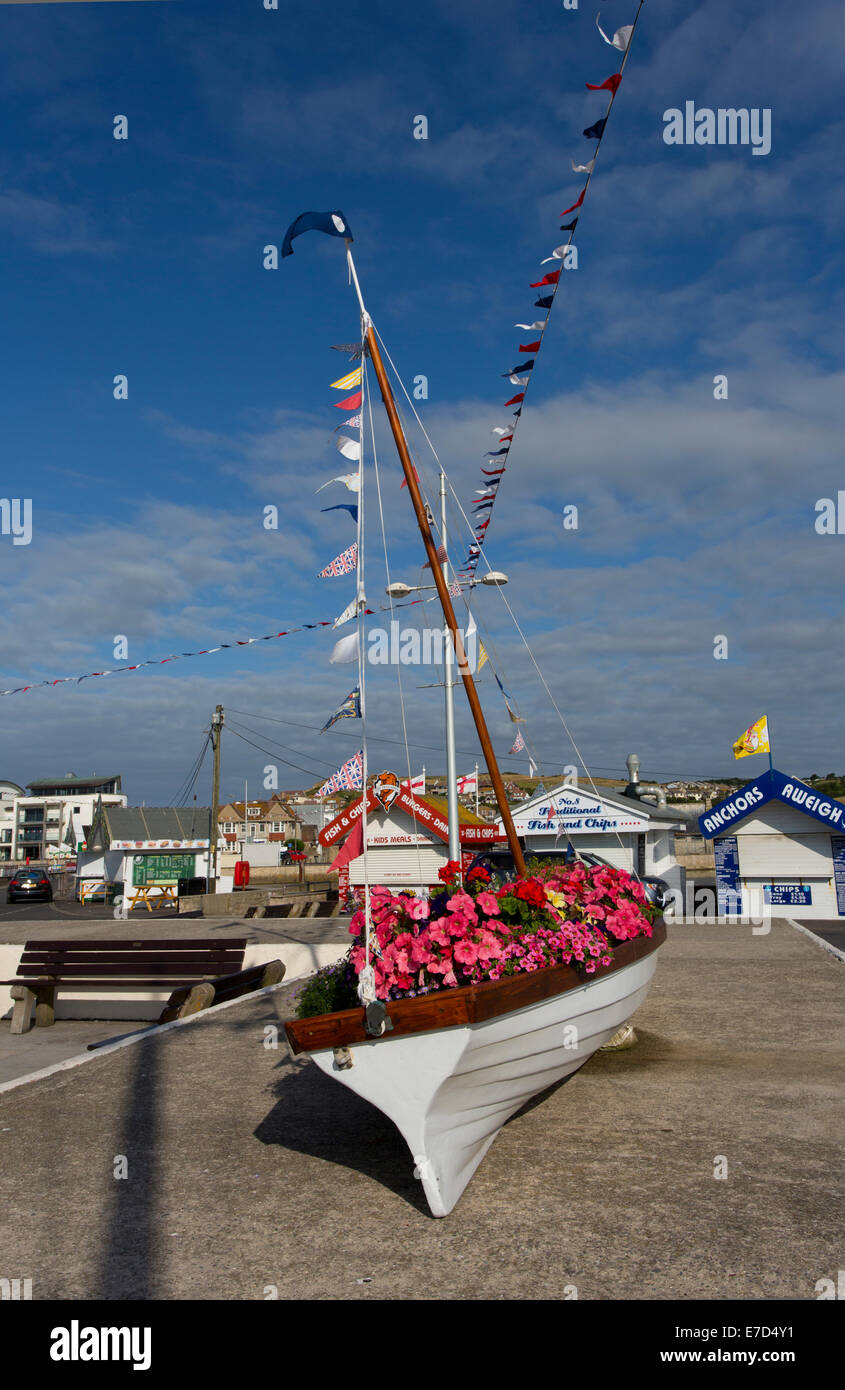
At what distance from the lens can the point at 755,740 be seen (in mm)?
27750

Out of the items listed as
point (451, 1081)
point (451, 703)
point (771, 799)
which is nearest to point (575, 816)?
point (771, 799)

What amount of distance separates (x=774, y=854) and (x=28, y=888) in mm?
32827

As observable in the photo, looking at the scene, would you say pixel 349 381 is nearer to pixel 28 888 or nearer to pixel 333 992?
pixel 333 992

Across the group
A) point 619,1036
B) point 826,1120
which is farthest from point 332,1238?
point 619,1036

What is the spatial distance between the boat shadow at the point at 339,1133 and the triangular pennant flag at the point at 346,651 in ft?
9.64

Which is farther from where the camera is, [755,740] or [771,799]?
[755,740]

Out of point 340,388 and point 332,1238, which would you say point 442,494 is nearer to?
point 340,388

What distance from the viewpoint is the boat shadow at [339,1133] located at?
530 centimetres

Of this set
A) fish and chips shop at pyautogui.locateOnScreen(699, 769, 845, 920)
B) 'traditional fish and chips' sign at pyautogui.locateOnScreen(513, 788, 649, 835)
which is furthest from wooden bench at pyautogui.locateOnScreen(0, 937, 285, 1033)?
fish and chips shop at pyautogui.locateOnScreen(699, 769, 845, 920)

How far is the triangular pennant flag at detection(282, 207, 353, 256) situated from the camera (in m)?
5.75

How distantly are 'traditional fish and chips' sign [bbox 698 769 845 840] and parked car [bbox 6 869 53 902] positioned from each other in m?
31.4

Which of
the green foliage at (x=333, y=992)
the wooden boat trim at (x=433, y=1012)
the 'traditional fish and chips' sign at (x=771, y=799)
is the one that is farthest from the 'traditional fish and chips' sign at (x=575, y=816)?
the wooden boat trim at (x=433, y=1012)

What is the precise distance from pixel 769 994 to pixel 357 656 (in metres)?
7.82

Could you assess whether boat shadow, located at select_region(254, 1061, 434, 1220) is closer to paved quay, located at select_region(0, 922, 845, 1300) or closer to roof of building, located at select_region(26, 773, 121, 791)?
paved quay, located at select_region(0, 922, 845, 1300)
